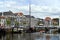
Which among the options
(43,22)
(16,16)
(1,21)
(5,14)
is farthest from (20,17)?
(1,21)

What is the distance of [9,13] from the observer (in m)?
111

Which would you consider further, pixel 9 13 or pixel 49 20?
pixel 9 13

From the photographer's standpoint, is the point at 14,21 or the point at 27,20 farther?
the point at 27,20

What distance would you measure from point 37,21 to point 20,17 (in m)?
10.7

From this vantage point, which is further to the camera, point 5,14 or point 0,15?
point 5,14

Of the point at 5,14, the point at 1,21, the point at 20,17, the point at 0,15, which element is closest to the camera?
the point at 1,21

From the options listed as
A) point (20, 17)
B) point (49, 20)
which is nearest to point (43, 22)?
point (49, 20)

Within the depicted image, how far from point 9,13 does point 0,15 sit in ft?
49.6

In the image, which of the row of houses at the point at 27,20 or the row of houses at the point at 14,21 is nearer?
the row of houses at the point at 14,21

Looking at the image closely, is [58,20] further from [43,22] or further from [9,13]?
[9,13]

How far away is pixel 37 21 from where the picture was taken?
Answer: 105 meters

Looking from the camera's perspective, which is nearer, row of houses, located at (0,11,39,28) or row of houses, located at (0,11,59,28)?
row of houses, located at (0,11,39,28)

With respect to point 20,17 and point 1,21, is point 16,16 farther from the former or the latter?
point 1,21

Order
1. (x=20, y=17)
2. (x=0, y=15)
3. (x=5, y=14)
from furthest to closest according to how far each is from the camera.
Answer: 1. (x=20, y=17)
2. (x=5, y=14)
3. (x=0, y=15)
